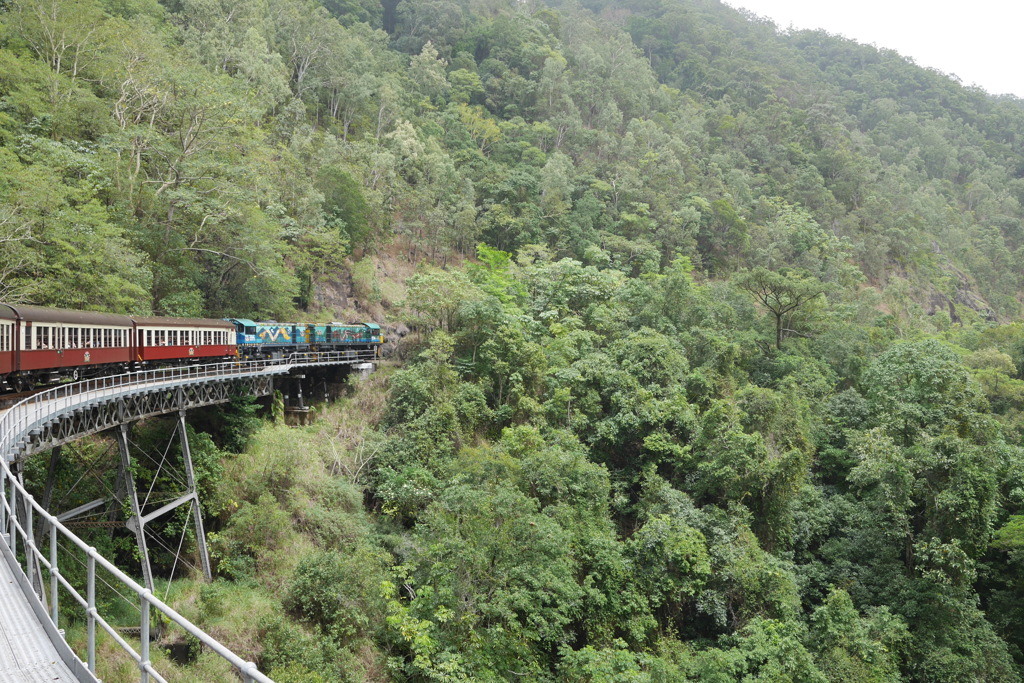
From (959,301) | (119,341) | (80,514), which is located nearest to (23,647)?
(80,514)

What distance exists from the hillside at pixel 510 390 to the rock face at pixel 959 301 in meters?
9.54

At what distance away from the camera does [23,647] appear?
4770 millimetres

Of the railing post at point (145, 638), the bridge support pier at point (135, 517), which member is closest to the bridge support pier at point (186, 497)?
the bridge support pier at point (135, 517)

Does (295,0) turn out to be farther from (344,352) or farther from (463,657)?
(463,657)

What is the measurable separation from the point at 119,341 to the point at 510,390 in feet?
48.6

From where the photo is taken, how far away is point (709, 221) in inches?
2112

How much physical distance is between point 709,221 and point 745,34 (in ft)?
235

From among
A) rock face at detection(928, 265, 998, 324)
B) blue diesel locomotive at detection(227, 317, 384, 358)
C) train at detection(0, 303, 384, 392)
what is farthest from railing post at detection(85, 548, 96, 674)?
rock face at detection(928, 265, 998, 324)

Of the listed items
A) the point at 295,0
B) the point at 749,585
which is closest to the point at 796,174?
the point at 295,0

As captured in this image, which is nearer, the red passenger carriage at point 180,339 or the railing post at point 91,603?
the railing post at point 91,603

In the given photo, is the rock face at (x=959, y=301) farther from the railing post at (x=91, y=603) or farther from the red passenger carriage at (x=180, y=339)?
the railing post at (x=91, y=603)

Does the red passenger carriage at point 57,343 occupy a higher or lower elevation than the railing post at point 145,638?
lower

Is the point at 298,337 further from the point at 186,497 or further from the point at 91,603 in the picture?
the point at 91,603

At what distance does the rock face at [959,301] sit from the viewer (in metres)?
58.6
